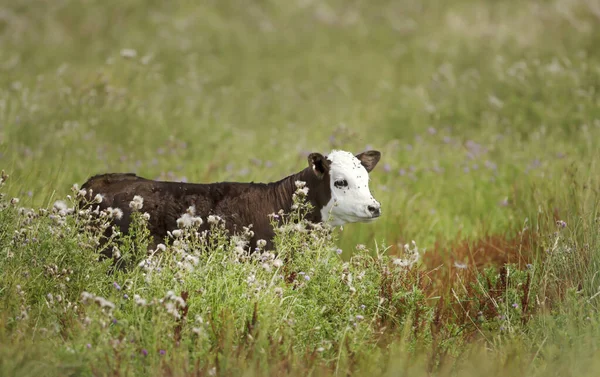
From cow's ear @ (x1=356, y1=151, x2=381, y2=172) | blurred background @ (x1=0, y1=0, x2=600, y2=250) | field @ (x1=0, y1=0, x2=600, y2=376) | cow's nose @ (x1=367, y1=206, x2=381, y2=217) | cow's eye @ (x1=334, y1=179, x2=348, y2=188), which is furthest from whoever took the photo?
blurred background @ (x1=0, y1=0, x2=600, y2=250)

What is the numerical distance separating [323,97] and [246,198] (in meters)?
9.69

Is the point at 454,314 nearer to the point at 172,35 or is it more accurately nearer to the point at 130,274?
the point at 130,274

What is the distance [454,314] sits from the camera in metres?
6.56

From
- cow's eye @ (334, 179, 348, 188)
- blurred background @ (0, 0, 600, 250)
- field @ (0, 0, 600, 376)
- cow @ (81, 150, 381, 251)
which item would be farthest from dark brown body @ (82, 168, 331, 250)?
blurred background @ (0, 0, 600, 250)

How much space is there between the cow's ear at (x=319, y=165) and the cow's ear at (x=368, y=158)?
42cm

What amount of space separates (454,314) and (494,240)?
169 cm

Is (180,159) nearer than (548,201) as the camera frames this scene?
No

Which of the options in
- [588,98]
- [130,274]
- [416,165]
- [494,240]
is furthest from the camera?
[588,98]

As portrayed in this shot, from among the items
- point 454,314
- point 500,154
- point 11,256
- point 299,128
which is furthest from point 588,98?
point 11,256

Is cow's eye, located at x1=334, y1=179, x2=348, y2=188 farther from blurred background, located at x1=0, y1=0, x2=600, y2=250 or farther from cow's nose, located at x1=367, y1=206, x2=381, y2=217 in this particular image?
blurred background, located at x1=0, y1=0, x2=600, y2=250

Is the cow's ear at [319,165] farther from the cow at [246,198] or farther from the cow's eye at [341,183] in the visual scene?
the cow's eye at [341,183]

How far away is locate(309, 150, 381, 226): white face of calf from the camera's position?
678cm

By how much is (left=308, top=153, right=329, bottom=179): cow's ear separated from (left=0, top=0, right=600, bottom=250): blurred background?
1407 millimetres

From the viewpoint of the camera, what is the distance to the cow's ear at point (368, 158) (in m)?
7.37
